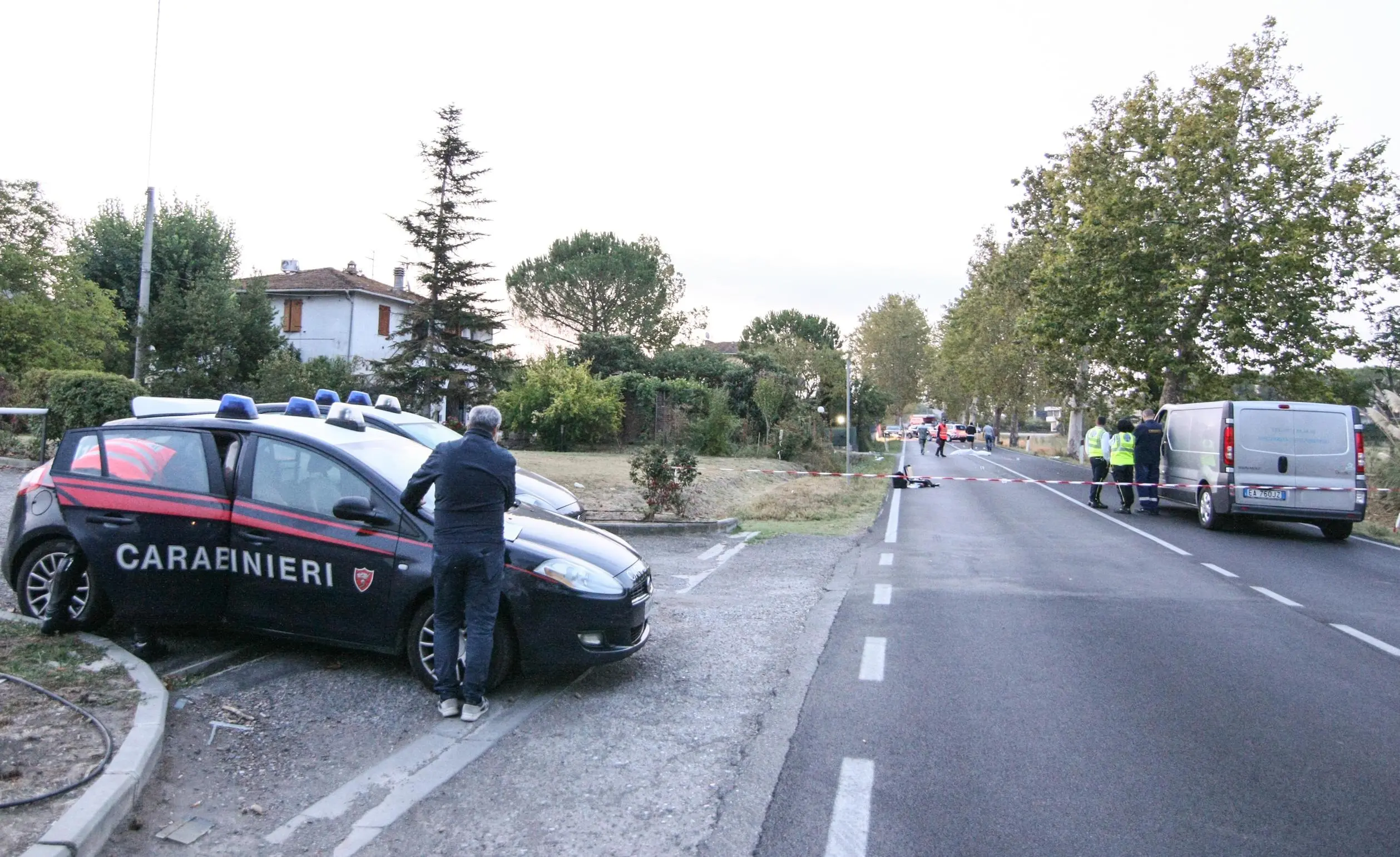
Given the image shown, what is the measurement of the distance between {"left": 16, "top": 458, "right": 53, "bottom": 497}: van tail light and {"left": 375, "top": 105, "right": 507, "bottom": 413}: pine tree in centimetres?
2567

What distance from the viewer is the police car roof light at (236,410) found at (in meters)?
6.22

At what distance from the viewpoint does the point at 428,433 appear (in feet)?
34.7

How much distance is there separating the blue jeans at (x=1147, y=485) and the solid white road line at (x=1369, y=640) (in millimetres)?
9618

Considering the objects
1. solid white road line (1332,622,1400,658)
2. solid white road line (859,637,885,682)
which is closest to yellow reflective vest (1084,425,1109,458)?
solid white road line (1332,622,1400,658)

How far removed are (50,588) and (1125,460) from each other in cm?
1702

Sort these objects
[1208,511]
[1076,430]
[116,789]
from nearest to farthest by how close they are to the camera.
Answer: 1. [116,789]
2. [1208,511]
3. [1076,430]

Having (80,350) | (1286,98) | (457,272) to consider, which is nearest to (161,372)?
(80,350)

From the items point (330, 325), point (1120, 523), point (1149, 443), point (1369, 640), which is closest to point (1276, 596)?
point (1369, 640)

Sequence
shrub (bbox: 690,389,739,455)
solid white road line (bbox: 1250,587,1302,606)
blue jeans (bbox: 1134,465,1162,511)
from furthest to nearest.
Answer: shrub (bbox: 690,389,739,455)
blue jeans (bbox: 1134,465,1162,511)
solid white road line (bbox: 1250,587,1302,606)

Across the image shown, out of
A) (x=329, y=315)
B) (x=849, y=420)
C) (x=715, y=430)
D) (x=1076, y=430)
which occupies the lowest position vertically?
(x=715, y=430)

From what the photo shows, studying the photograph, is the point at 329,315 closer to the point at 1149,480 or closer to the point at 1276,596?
the point at 1149,480

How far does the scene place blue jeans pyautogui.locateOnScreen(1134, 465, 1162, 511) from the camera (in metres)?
17.1

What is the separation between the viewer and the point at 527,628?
212 inches

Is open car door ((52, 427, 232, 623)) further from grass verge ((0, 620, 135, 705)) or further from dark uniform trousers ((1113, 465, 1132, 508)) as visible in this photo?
dark uniform trousers ((1113, 465, 1132, 508))
